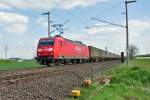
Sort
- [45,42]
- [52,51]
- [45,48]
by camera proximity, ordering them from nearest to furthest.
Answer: [52,51] → [45,48] → [45,42]

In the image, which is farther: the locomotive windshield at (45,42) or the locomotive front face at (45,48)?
the locomotive windshield at (45,42)

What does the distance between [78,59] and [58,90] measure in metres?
38.0

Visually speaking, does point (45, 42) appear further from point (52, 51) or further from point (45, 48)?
point (52, 51)

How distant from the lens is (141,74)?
21.1 m

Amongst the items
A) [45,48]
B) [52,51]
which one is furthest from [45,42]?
[52,51]

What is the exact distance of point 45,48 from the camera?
1548 inches

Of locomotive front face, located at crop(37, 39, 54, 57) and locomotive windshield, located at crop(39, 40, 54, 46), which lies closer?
locomotive front face, located at crop(37, 39, 54, 57)

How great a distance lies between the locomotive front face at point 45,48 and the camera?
38.6m

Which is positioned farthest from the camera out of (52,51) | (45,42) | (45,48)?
(45,42)

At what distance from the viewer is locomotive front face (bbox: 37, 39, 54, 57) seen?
38.6m

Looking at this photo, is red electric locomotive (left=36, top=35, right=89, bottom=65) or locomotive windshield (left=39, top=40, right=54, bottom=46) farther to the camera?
locomotive windshield (left=39, top=40, right=54, bottom=46)

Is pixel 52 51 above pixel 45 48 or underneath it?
underneath

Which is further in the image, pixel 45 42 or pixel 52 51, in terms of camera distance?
pixel 45 42

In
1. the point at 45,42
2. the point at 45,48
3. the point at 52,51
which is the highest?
the point at 45,42
